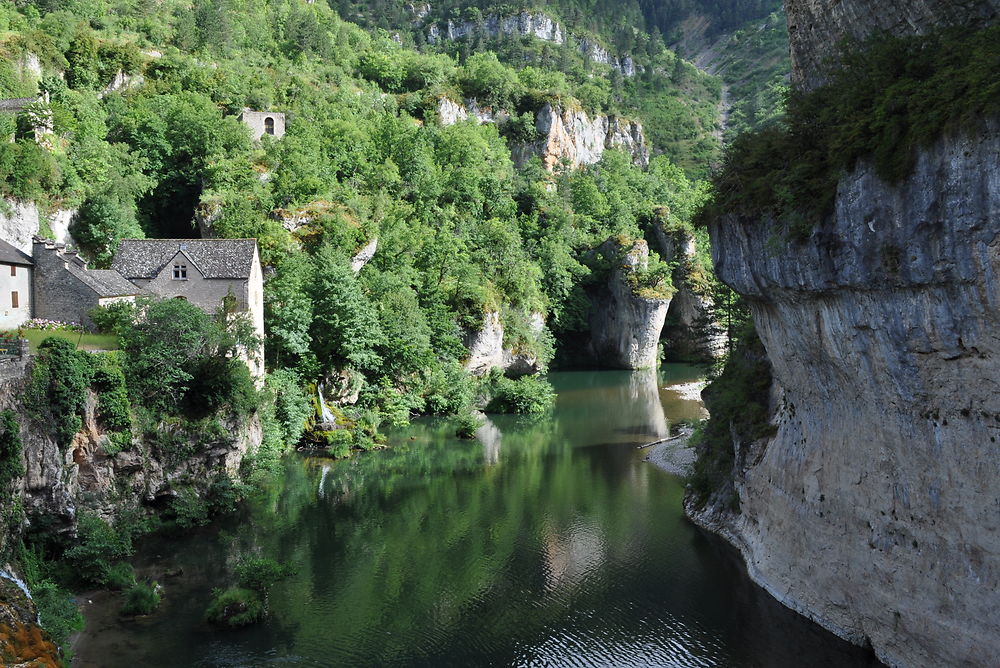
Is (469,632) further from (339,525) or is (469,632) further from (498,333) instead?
(498,333)

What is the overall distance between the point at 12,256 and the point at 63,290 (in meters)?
2.06

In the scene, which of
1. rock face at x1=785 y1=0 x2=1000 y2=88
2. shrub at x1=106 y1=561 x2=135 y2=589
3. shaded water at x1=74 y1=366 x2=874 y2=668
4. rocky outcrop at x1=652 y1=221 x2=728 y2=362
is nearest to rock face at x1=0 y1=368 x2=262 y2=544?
shrub at x1=106 y1=561 x2=135 y2=589

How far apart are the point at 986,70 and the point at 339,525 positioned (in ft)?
71.4

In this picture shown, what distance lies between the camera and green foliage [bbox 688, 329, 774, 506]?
76.2 ft

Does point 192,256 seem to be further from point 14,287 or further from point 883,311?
point 883,311

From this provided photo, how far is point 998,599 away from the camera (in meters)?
13.1

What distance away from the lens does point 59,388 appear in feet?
68.4

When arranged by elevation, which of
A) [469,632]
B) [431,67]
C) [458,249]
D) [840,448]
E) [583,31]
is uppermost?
[583,31]

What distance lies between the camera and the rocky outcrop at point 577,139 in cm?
8344

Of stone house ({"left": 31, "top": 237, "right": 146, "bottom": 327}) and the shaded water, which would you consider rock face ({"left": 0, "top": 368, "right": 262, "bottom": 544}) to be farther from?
stone house ({"left": 31, "top": 237, "right": 146, "bottom": 327})

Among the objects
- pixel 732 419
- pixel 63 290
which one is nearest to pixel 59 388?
pixel 63 290

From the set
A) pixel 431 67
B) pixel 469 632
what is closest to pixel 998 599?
pixel 469 632

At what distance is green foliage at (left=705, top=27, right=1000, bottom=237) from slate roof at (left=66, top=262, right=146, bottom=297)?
22.2 metres

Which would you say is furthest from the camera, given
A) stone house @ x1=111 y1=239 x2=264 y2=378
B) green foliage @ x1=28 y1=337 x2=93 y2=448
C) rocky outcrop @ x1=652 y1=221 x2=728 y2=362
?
rocky outcrop @ x1=652 y1=221 x2=728 y2=362
